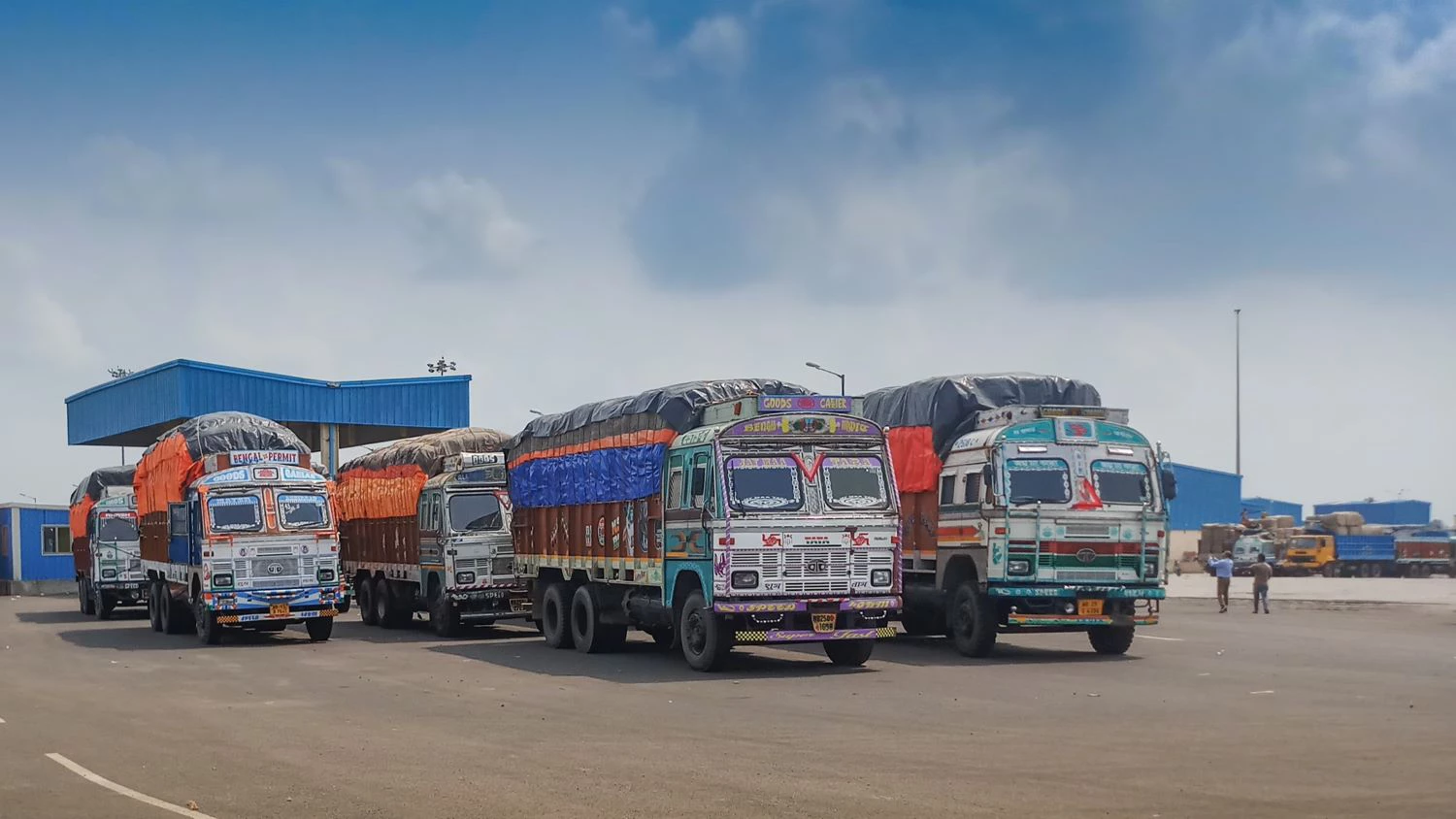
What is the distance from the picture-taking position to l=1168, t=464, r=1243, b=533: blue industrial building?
338ft

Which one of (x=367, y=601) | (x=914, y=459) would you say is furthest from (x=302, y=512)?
(x=914, y=459)

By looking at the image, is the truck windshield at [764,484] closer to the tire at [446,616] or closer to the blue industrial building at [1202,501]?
the tire at [446,616]

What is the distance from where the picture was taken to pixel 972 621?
20.6 meters

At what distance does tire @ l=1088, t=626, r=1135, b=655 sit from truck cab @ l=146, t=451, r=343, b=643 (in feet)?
42.5

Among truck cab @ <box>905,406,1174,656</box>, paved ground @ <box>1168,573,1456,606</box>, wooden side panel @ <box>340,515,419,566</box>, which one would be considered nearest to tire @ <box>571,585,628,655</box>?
truck cab @ <box>905,406,1174,656</box>

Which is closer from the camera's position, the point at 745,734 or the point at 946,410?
the point at 745,734

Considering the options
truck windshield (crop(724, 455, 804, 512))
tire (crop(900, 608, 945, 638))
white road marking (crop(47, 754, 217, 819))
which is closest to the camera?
white road marking (crop(47, 754, 217, 819))

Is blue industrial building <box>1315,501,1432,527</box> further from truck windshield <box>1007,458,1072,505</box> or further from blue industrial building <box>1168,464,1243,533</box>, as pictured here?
truck windshield <box>1007,458,1072,505</box>

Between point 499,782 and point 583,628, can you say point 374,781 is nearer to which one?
point 499,782

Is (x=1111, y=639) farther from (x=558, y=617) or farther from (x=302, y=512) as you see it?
(x=302, y=512)

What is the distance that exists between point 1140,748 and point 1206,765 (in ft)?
3.08

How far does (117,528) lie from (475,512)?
545 inches

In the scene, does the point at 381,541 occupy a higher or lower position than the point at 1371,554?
higher

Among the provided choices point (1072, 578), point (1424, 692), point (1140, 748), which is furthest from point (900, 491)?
point (1140, 748)
